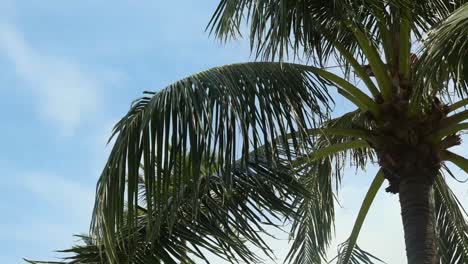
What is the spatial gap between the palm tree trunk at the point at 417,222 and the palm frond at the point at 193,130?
0.98m

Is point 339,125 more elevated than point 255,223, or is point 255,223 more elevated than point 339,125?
point 339,125

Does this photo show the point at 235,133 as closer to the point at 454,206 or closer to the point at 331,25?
the point at 331,25

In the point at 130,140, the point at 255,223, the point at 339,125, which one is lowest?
the point at 255,223

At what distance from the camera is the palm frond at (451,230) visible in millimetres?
9148

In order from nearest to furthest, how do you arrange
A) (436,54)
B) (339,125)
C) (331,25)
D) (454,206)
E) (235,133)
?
(436,54)
(235,133)
(331,25)
(339,125)
(454,206)

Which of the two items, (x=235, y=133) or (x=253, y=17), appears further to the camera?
(x=253, y=17)

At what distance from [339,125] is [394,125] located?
50.8 inches

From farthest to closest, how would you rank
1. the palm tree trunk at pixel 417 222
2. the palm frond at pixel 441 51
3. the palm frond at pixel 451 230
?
the palm frond at pixel 451 230, the palm tree trunk at pixel 417 222, the palm frond at pixel 441 51

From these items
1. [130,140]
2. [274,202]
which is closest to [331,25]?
[274,202]

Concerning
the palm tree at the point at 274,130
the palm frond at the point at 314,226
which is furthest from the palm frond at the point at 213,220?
the palm frond at the point at 314,226

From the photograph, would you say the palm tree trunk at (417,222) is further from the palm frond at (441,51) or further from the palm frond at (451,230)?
the palm frond at (451,230)

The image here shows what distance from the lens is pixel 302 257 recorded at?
9.44 m

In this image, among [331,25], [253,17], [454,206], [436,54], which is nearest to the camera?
[436,54]

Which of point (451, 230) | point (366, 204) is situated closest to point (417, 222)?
point (366, 204)
